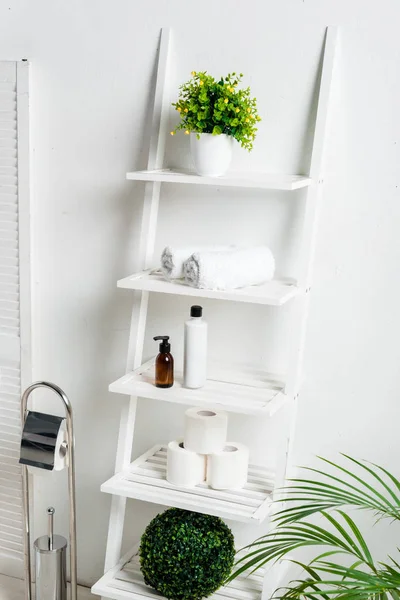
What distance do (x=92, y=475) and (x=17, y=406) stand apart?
0.29 meters

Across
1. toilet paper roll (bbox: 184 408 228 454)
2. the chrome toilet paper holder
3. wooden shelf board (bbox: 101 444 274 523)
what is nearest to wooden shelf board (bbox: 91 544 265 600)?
the chrome toilet paper holder

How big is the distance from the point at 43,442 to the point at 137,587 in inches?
16.3

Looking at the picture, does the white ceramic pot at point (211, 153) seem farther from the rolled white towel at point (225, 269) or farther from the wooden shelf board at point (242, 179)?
the rolled white towel at point (225, 269)

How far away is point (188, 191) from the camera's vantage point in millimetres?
1846

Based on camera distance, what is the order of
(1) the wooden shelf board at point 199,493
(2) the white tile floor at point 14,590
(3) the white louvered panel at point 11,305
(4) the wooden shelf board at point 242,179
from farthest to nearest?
(2) the white tile floor at point 14,590, (3) the white louvered panel at point 11,305, (1) the wooden shelf board at point 199,493, (4) the wooden shelf board at point 242,179

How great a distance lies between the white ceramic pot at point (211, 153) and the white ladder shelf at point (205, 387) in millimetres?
29

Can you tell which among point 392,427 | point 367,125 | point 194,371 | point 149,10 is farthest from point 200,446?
point 149,10

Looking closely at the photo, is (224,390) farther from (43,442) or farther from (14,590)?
(14,590)

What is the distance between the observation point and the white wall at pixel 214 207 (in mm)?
1679

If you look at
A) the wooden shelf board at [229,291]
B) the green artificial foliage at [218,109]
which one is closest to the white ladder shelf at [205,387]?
the wooden shelf board at [229,291]

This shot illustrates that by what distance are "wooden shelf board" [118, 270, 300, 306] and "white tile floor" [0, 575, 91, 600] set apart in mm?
971

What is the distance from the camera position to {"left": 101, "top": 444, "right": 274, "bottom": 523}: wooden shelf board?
1.67m

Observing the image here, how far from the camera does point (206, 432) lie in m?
1.74

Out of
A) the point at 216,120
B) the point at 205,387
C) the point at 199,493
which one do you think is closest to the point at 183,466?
the point at 199,493
